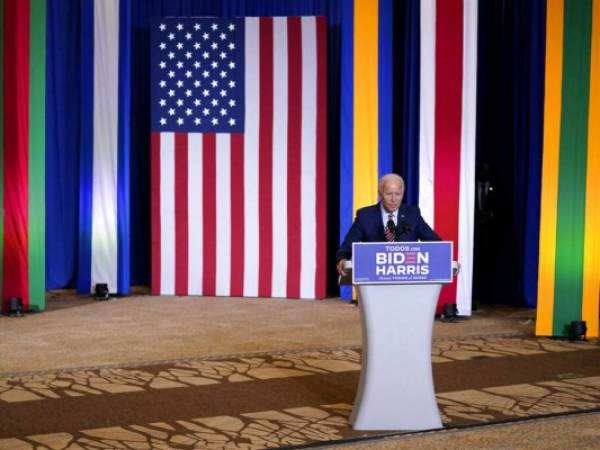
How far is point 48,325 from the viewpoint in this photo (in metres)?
7.19

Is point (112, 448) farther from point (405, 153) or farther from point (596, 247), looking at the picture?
point (405, 153)

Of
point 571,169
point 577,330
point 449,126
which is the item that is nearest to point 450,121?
point 449,126

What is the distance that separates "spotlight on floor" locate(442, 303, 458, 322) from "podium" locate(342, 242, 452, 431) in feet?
11.4

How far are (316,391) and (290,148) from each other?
4.23m

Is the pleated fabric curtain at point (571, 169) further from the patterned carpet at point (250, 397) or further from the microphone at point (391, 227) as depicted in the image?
the microphone at point (391, 227)

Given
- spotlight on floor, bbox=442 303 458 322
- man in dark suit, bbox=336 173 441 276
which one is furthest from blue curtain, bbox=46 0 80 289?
man in dark suit, bbox=336 173 441 276

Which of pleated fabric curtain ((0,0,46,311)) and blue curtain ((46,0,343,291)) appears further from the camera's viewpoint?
blue curtain ((46,0,343,291))

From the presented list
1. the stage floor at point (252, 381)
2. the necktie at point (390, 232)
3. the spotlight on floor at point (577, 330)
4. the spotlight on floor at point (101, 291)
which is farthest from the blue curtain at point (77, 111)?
the necktie at point (390, 232)

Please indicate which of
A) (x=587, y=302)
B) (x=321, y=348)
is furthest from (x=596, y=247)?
(x=321, y=348)

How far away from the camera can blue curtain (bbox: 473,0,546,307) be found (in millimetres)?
8422

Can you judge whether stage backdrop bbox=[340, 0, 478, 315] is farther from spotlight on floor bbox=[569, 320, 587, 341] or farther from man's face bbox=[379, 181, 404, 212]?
man's face bbox=[379, 181, 404, 212]

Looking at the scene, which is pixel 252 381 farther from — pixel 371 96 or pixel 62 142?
pixel 62 142

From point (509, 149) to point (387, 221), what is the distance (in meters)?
4.58

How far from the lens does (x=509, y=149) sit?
8844 millimetres
